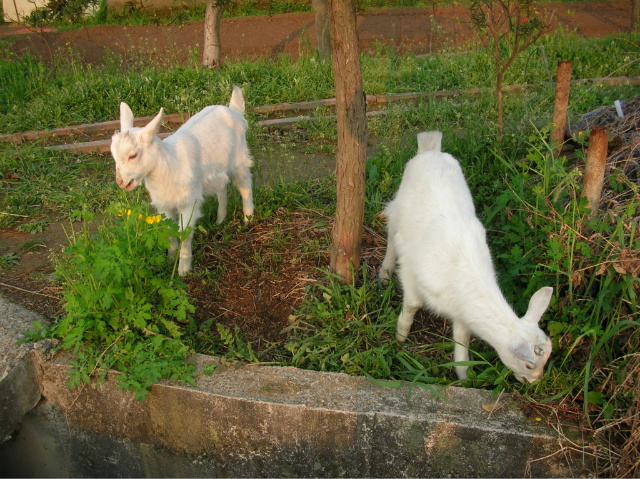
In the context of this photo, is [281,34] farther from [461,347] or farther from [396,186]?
[461,347]

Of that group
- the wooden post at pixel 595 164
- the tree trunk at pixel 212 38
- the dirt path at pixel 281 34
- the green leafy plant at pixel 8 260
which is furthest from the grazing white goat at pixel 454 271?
the dirt path at pixel 281 34

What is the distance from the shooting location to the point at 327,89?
7.53 m

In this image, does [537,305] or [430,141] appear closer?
[537,305]

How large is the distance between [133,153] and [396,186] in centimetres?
216

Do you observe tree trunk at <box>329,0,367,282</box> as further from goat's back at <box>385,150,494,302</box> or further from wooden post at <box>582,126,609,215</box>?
wooden post at <box>582,126,609,215</box>

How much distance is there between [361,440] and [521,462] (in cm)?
76

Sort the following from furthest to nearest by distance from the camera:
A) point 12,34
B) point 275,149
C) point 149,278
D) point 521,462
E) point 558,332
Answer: point 12,34 → point 275,149 → point 149,278 → point 558,332 → point 521,462

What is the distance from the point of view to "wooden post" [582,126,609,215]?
10.9 feet

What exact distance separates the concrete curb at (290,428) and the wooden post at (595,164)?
1316 mm

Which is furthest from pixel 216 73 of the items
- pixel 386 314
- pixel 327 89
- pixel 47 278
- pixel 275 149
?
pixel 386 314

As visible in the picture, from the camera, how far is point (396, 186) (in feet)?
16.4

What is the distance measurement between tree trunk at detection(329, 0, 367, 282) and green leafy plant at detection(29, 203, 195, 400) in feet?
3.42

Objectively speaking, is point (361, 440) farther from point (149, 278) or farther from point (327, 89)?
point (327, 89)

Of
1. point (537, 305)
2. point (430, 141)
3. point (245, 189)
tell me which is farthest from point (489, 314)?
point (245, 189)
